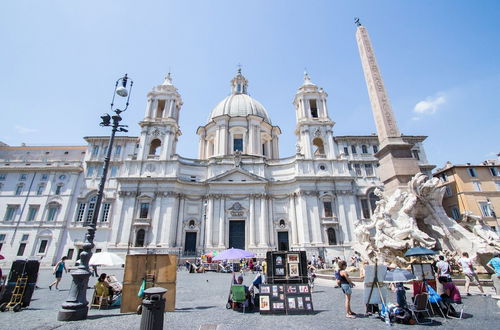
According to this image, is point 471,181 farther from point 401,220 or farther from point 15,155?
point 15,155

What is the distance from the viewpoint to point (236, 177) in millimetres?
30766

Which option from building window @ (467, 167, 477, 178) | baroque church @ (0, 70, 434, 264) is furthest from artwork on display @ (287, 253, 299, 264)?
building window @ (467, 167, 477, 178)

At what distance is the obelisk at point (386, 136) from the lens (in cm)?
1295

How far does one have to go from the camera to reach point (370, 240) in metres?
13.4

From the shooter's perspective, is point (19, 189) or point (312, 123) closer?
point (19, 189)

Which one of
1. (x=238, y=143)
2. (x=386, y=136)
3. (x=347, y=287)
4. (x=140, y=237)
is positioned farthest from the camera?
(x=238, y=143)

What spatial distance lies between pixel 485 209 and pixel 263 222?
2262 centimetres

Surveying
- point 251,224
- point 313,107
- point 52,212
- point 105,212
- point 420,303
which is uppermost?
point 313,107

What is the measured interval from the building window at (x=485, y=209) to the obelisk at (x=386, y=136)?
1903 centimetres

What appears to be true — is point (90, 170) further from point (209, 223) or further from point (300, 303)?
point (300, 303)

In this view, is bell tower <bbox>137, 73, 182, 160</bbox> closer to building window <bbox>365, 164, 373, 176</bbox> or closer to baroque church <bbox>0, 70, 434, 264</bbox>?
baroque church <bbox>0, 70, 434, 264</bbox>

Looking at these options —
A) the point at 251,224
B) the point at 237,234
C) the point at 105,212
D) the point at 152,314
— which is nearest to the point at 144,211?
the point at 105,212

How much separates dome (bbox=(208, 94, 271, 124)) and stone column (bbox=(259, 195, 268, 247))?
14.4 m

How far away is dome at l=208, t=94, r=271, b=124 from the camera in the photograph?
126 ft
